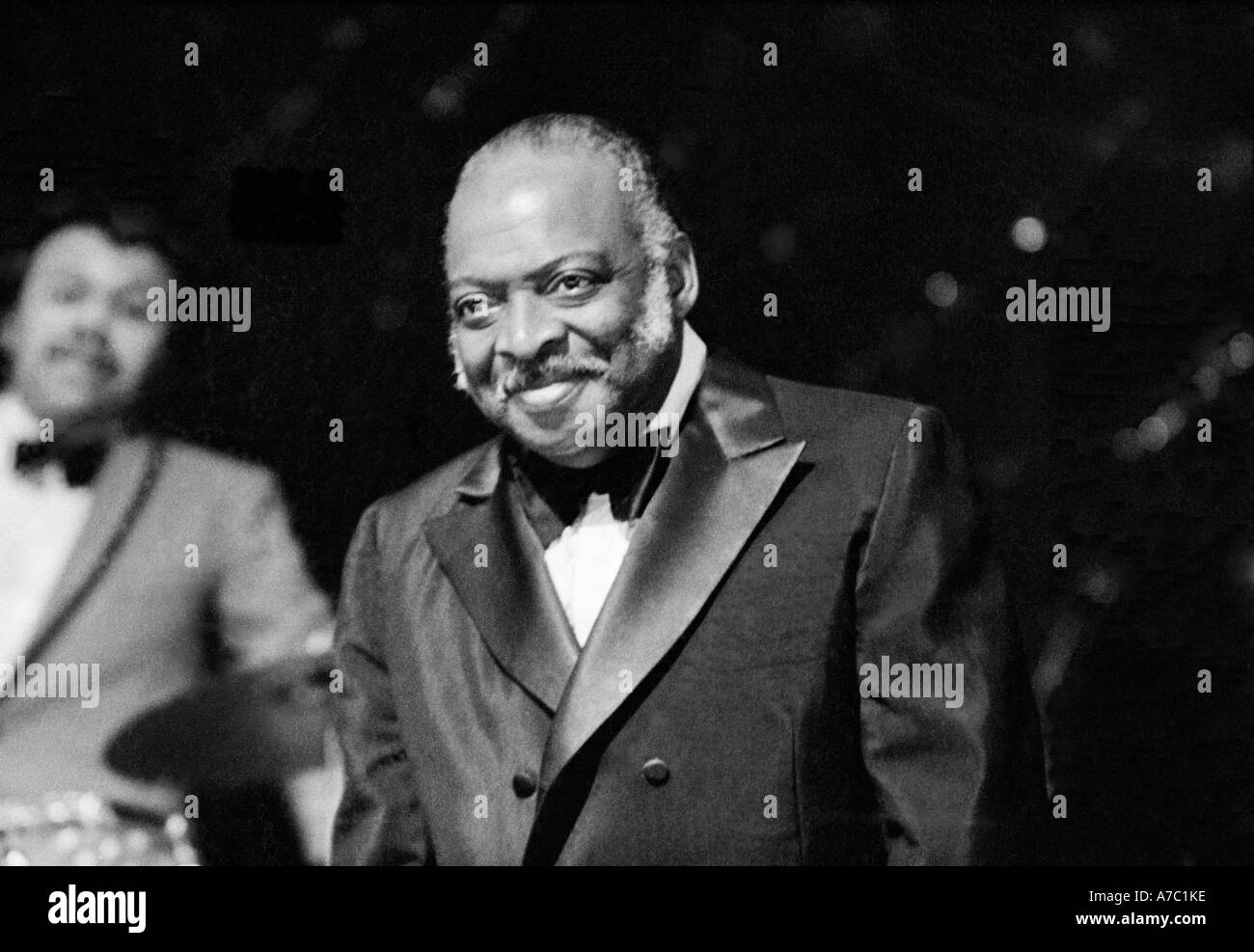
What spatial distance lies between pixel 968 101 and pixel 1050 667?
0.92 meters

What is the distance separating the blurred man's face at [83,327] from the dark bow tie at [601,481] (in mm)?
664

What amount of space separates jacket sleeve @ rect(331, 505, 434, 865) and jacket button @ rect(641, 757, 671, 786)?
1.21 ft

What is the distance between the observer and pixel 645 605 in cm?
237

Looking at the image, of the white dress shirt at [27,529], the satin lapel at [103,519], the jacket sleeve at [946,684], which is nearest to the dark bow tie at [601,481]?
the jacket sleeve at [946,684]

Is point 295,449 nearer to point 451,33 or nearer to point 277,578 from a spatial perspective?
point 277,578

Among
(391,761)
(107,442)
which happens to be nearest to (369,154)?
(107,442)

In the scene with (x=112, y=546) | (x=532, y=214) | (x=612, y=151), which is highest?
(x=612, y=151)

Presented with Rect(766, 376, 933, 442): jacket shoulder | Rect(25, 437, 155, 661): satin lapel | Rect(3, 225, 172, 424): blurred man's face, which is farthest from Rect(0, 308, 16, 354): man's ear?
Rect(766, 376, 933, 442): jacket shoulder

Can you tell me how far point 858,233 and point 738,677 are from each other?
74 cm

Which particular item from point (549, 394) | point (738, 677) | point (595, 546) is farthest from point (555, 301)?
point (738, 677)

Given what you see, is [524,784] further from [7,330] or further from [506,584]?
[7,330]

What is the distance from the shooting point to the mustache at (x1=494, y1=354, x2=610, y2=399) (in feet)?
7.94

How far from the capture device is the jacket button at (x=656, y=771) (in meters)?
2.34

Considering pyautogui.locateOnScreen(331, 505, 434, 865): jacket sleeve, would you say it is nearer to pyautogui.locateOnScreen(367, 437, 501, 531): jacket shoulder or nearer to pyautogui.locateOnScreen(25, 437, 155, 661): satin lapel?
pyautogui.locateOnScreen(367, 437, 501, 531): jacket shoulder
